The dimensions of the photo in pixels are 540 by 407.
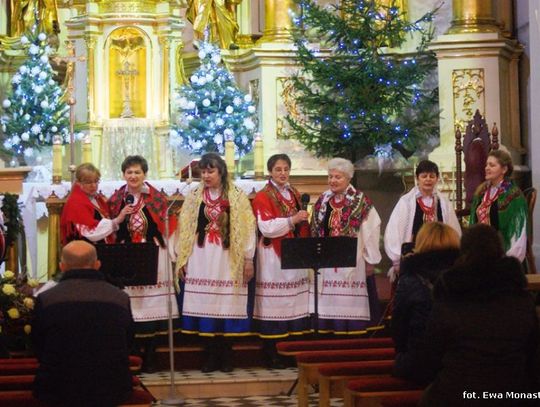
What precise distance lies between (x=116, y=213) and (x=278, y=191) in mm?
1255

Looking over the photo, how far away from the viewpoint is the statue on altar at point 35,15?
15.4m

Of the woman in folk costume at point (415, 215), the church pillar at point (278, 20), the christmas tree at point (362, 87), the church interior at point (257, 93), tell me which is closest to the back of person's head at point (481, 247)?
the woman in folk costume at point (415, 215)

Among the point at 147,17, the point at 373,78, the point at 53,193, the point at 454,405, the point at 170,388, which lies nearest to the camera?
the point at 454,405

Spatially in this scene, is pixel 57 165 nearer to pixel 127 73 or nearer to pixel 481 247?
pixel 127 73

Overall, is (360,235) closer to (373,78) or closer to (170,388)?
(170,388)

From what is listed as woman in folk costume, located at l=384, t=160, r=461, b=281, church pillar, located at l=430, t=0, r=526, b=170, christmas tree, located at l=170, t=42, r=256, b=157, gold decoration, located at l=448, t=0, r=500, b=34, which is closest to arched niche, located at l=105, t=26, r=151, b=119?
christmas tree, located at l=170, t=42, r=256, b=157

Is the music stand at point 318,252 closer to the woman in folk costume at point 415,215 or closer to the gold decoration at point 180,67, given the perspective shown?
the woman in folk costume at point 415,215

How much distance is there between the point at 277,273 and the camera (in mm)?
9836

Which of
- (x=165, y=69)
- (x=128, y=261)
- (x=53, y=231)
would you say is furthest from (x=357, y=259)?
(x=165, y=69)

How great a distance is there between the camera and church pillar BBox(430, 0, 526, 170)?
1372cm

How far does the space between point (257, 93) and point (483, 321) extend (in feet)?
31.6

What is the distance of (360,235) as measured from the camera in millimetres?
9742

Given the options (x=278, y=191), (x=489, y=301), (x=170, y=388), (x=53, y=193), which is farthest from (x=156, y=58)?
(x=489, y=301)

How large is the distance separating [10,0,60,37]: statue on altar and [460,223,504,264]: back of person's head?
1071cm
